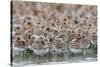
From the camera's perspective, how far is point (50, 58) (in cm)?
275

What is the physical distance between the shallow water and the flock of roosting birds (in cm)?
6

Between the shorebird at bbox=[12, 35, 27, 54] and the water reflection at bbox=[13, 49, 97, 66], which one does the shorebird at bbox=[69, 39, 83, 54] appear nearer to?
the water reflection at bbox=[13, 49, 97, 66]

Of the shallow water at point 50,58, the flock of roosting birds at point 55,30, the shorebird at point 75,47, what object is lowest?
the shallow water at point 50,58

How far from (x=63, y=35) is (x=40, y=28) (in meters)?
0.36

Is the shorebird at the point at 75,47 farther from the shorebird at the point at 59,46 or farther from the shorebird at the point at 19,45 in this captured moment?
the shorebird at the point at 19,45

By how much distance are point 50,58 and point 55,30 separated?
405 millimetres

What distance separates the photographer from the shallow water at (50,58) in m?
2.60

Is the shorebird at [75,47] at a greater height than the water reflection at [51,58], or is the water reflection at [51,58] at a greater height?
the shorebird at [75,47]

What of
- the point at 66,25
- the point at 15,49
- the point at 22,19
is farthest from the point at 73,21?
the point at 15,49

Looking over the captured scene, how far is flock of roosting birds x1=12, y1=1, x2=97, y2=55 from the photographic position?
262 cm

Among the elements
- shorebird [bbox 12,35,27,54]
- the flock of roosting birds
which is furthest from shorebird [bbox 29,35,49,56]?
shorebird [bbox 12,35,27,54]

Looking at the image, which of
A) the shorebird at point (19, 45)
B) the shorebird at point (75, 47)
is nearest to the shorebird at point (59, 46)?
the shorebird at point (75, 47)

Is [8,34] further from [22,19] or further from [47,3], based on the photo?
[47,3]

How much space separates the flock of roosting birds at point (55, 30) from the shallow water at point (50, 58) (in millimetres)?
59
